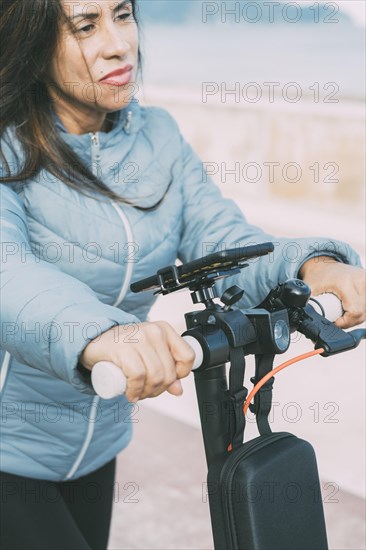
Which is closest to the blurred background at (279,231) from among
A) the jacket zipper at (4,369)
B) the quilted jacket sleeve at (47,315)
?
the jacket zipper at (4,369)

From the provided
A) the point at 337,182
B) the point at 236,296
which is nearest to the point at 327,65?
the point at 337,182

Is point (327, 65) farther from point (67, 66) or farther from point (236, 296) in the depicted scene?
point (236, 296)

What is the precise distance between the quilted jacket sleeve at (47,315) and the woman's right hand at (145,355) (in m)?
0.02

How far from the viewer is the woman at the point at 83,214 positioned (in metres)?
1.81

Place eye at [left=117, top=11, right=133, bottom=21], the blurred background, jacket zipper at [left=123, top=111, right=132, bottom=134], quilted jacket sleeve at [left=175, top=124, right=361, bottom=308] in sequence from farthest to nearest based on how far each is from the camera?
the blurred background
jacket zipper at [left=123, top=111, right=132, bottom=134]
eye at [left=117, top=11, right=133, bottom=21]
quilted jacket sleeve at [left=175, top=124, right=361, bottom=308]

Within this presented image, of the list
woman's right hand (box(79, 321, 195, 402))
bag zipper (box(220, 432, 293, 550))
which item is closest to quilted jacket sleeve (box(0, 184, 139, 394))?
woman's right hand (box(79, 321, 195, 402))

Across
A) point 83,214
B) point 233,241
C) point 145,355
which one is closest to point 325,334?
point 145,355

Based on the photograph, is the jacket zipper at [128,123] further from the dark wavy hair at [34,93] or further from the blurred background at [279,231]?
the blurred background at [279,231]

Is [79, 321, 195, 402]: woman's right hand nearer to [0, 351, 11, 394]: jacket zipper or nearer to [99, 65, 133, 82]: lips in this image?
[0, 351, 11, 394]: jacket zipper

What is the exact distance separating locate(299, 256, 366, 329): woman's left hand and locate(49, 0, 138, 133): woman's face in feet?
1.84

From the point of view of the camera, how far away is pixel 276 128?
14.9 ft

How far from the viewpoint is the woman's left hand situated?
1.63 m

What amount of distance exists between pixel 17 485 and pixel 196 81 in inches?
239

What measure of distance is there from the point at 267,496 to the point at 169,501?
2319mm
